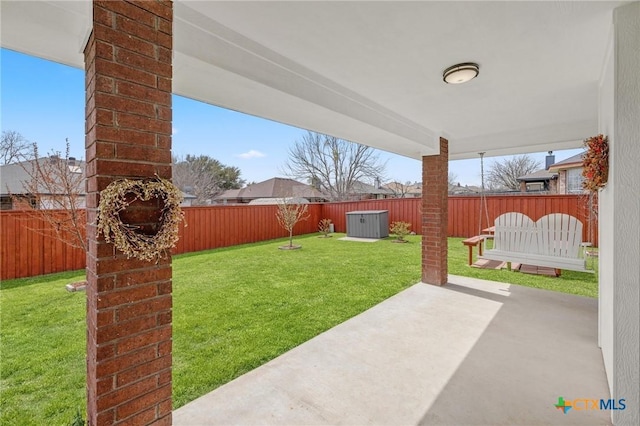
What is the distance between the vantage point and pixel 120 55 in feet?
4.50

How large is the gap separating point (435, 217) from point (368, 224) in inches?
234

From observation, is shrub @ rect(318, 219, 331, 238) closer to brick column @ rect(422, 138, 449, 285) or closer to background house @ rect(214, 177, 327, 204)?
brick column @ rect(422, 138, 449, 285)

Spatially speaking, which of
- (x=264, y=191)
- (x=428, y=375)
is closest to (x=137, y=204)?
(x=428, y=375)

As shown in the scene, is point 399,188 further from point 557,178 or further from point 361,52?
point 361,52

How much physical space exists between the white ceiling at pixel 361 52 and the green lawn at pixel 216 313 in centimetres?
239

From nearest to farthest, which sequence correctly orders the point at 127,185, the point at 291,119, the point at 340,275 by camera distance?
1. the point at 127,185
2. the point at 291,119
3. the point at 340,275

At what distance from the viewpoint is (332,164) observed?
2050cm

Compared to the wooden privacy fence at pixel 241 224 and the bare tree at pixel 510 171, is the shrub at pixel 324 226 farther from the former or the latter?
the bare tree at pixel 510 171

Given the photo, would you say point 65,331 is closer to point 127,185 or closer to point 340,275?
point 127,185

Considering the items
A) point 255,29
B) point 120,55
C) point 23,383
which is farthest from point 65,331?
point 255,29

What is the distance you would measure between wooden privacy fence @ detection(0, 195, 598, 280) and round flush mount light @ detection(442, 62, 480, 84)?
276 inches

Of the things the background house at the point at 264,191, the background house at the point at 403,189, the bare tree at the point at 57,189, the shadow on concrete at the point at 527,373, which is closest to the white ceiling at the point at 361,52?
the shadow on concrete at the point at 527,373

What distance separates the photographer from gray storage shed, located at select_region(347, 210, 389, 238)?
10594mm

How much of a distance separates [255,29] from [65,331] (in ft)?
12.7
